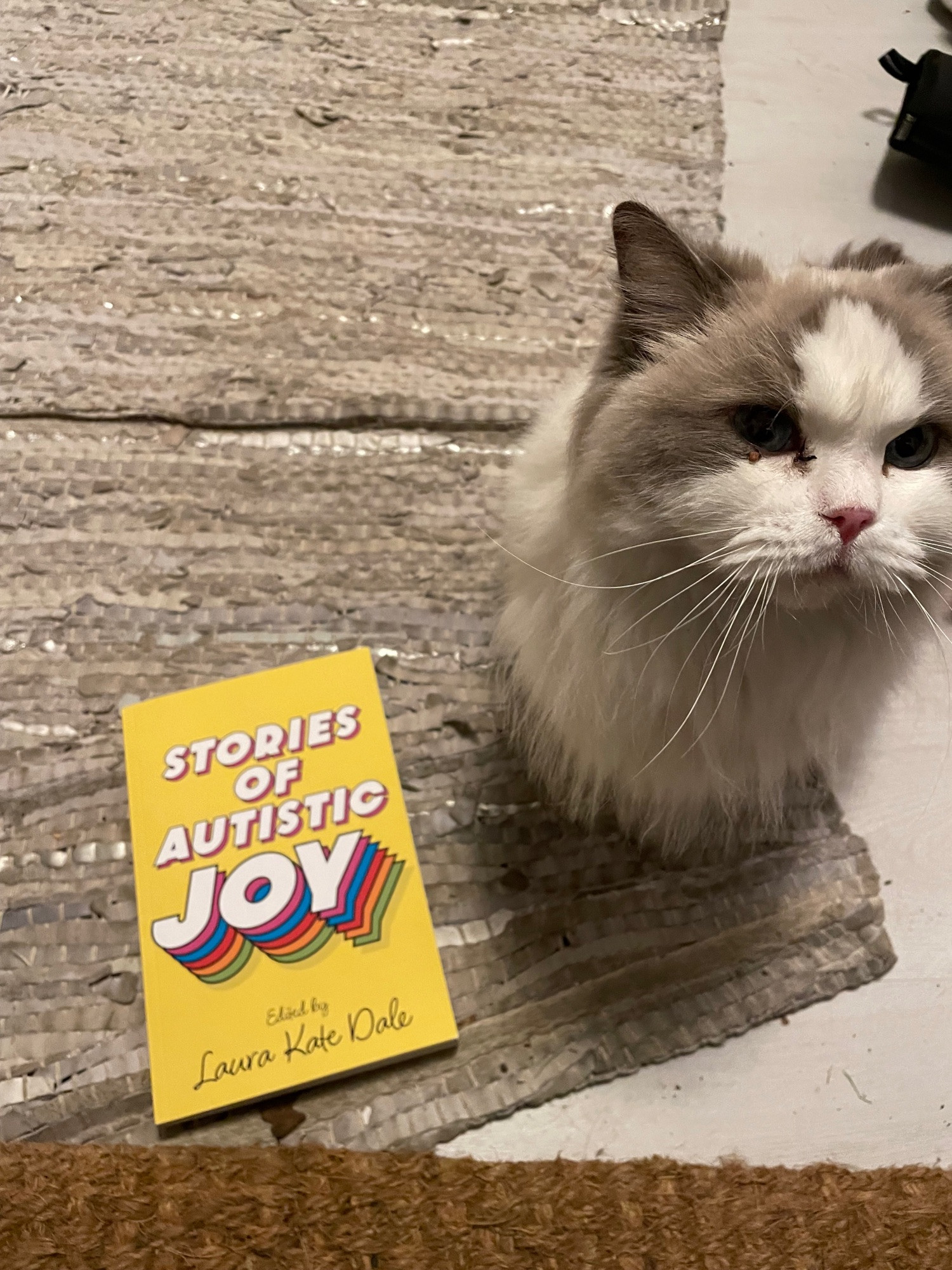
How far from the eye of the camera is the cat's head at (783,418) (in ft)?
1.61

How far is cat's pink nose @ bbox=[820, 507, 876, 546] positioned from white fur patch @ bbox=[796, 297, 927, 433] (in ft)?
0.20

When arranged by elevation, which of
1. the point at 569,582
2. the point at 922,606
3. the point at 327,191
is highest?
the point at 327,191

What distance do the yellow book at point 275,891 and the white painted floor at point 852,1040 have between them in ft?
0.51

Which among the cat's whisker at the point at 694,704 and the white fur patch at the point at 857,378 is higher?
the white fur patch at the point at 857,378

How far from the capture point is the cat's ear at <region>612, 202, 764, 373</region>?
1.82 ft

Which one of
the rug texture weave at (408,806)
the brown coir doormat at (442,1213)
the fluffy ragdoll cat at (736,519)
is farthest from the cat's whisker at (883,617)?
the brown coir doormat at (442,1213)

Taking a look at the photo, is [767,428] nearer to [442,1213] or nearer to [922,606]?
[922,606]

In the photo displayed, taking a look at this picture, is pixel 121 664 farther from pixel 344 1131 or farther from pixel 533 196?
pixel 533 196

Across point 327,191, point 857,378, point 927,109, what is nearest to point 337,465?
point 327,191

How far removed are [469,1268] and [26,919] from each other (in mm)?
524

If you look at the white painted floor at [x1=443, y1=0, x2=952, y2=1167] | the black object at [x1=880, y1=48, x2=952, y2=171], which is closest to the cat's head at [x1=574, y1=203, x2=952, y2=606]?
the white painted floor at [x1=443, y1=0, x2=952, y2=1167]

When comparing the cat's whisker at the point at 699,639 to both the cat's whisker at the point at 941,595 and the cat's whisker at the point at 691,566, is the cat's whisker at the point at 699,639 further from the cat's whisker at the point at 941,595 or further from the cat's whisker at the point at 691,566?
the cat's whisker at the point at 941,595

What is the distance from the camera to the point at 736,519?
497 mm

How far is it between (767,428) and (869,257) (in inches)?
12.0
